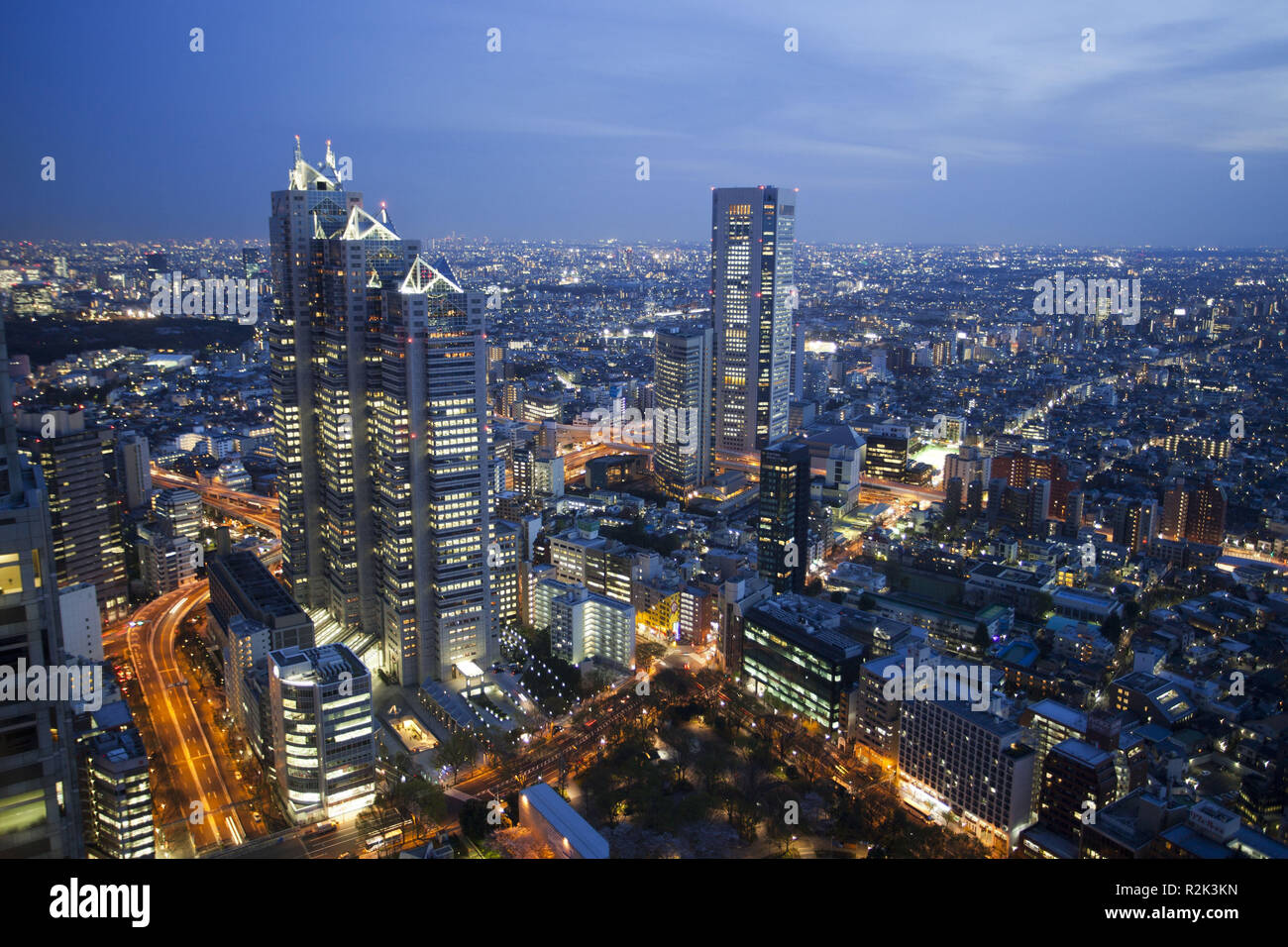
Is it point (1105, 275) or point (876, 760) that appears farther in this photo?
point (1105, 275)

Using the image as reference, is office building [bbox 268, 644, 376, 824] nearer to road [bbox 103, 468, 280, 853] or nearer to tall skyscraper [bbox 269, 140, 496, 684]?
road [bbox 103, 468, 280, 853]

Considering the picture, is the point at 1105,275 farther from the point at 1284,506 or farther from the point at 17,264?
the point at 17,264

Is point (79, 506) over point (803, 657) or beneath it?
over

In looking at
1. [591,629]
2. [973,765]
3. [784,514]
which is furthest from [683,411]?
[973,765]

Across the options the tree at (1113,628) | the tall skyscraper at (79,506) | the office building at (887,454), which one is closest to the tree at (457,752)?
the tall skyscraper at (79,506)

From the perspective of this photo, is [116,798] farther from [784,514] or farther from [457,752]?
[784,514]
